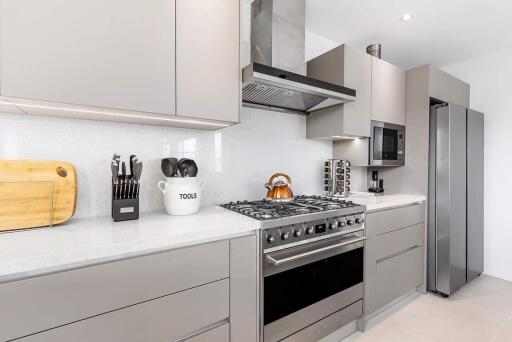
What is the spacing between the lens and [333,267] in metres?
1.60

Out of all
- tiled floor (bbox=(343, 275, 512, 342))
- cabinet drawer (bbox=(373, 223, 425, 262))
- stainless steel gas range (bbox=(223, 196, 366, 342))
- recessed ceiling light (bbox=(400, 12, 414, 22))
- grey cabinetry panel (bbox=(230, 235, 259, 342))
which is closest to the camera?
grey cabinetry panel (bbox=(230, 235, 259, 342))

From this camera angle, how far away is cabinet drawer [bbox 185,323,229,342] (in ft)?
3.62

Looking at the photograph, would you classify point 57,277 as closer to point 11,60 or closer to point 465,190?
point 11,60

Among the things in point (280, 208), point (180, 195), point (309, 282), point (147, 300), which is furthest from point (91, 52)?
point (309, 282)

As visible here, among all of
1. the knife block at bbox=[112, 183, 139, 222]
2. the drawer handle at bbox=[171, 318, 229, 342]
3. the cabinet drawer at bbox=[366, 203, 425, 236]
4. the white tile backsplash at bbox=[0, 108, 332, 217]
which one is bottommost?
the drawer handle at bbox=[171, 318, 229, 342]

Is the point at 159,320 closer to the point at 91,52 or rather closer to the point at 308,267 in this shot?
the point at 308,267

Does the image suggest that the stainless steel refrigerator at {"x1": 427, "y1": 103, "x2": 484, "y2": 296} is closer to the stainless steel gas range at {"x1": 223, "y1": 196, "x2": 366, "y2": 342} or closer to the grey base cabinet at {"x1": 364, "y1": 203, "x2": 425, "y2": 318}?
the grey base cabinet at {"x1": 364, "y1": 203, "x2": 425, "y2": 318}

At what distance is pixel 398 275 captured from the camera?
6.83 feet

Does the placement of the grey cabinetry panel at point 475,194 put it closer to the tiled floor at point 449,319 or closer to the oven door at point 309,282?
the tiled floor at point 449,319

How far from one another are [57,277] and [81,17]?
1038mm

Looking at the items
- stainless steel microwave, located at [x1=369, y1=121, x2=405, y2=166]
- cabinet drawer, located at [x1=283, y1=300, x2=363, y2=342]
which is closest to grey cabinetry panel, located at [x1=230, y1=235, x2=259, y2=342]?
cabinet drawer, located at [x1=283, y1=300, x2=363, y2=342]

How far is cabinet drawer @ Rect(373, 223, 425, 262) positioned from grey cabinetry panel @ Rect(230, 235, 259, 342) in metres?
1.11

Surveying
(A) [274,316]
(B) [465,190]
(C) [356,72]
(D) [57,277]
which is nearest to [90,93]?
(D) [57,277]

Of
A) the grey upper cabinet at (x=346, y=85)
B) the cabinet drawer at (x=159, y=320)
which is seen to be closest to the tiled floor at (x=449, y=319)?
the cabinet drawer at (x=159, y=320)
